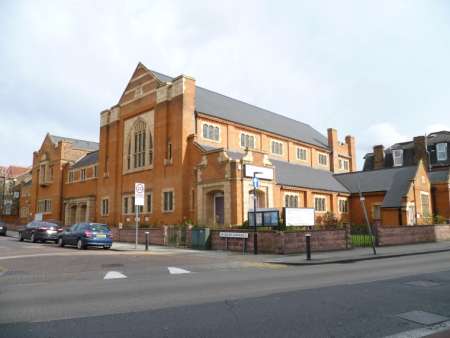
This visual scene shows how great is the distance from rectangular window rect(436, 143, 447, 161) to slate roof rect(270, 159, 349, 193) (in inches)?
585

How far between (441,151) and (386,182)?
15035 mm

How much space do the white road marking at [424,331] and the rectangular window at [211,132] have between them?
2822 cm

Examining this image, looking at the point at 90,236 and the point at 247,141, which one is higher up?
the point at 247,141

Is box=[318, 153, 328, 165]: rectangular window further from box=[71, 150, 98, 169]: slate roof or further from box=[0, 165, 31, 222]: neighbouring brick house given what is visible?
box=[0, 165, 31, 222]: neighbouring brick house

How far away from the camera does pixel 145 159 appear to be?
36.8 metres

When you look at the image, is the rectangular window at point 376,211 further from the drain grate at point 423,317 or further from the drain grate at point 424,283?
the drain grate at point 423,317

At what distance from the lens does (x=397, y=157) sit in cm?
5253

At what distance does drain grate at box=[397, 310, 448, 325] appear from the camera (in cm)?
684

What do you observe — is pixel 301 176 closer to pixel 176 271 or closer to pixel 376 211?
pixel 376 211

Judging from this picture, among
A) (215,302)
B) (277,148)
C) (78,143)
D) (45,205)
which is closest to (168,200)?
(277,148)

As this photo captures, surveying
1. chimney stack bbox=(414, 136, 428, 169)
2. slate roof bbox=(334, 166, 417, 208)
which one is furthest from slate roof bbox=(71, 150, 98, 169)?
chimney stack bbox=(414, 136, 428, 169)

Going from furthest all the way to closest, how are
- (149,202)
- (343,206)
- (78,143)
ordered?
1. (78,143)
2. (343,206)
3. (149,202)

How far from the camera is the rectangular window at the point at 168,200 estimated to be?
107 feet

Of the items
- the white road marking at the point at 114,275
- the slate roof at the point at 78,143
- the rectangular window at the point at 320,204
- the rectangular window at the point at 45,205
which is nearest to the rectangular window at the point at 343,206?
the rectangular window at the point at 320,204
